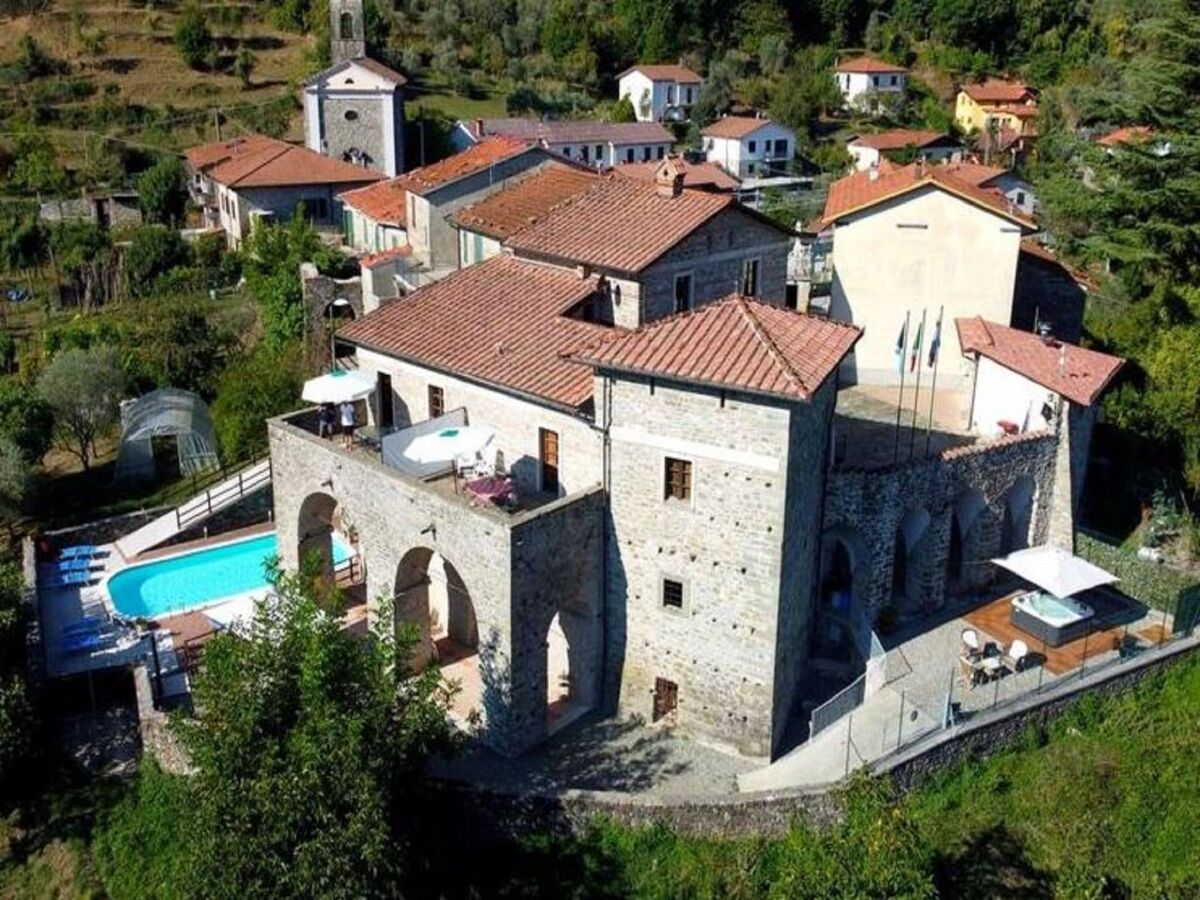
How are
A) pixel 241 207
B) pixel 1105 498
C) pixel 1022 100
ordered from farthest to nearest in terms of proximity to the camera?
pixel 1022 100 < pixel 241 207 < pixel 1105 498

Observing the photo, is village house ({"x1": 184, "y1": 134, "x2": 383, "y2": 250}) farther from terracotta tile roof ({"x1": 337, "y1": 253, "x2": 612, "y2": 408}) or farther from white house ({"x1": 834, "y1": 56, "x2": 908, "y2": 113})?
white house ({"x1": 834, "y1": 56, "x2": 908, "y2": 113})

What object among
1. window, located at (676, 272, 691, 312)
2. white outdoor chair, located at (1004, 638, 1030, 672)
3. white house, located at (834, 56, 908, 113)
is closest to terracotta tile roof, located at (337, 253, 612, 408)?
window, located at (676, 272, 691, 312)

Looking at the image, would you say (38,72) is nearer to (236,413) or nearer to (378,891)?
(236,413)

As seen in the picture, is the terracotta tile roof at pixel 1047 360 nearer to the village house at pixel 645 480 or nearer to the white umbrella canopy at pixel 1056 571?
the village house at pixel 645 480

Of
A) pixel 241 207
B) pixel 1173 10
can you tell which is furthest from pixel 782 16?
pixel 1173 10

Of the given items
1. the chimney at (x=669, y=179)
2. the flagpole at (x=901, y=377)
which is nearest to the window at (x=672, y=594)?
the flagpole at (x=901, y=377)
